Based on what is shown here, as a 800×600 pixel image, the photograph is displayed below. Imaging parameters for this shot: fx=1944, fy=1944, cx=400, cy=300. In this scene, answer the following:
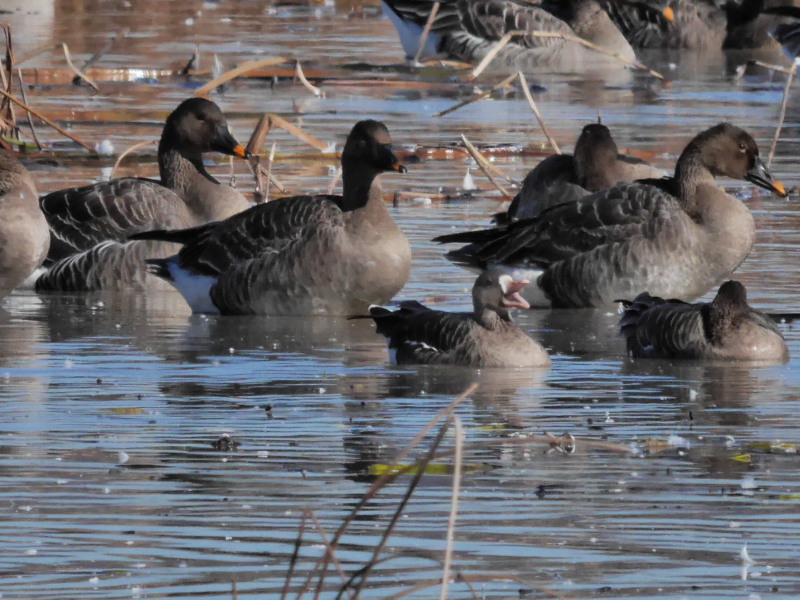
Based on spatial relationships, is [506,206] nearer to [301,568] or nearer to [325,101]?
[325,101]

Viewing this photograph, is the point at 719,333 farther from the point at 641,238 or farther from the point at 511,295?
the point at 641,238

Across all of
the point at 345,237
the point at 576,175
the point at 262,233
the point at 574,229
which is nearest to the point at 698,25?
the point at 576,175

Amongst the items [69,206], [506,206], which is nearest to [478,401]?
[69,206]

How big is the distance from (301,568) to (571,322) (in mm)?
6502

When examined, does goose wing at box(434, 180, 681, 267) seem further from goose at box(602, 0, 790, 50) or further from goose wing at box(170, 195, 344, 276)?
goose at box(602, 0, 790, 50)

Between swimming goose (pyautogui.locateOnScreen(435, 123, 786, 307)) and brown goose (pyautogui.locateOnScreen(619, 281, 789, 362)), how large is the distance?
6.42 feet

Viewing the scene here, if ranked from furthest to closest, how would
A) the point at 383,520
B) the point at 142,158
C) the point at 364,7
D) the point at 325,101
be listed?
the point at 364,7 → the point at 325,101 → the point at 142,158 → the point at 383,520

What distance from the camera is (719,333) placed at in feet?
34.4

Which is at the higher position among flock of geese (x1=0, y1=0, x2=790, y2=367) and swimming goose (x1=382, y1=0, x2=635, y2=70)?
flock of geese (x1=0, y1=0, x2=790, y2=367)

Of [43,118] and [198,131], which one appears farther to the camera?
[43,118]

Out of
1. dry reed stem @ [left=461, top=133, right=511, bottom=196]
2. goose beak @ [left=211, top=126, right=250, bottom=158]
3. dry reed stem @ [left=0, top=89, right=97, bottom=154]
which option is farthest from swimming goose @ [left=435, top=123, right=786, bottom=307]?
dry reed stem @ [left=0, top=89, right=97, bottom=154]

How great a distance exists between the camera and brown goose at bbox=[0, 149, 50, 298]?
A: 479 inches

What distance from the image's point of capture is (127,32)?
97.8ft

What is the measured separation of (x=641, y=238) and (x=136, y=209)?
140 inches
